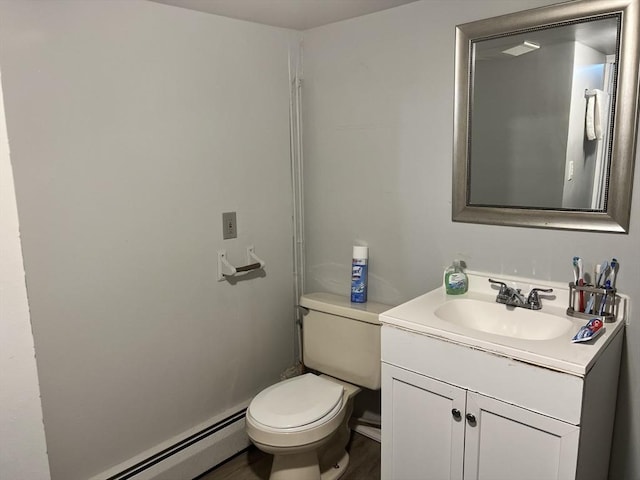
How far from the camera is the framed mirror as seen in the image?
1.48 metres

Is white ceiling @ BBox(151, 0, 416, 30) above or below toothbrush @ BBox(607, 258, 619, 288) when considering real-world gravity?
above

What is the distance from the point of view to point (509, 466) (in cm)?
138

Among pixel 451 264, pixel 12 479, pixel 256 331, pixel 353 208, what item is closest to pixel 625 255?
pixel 451 264

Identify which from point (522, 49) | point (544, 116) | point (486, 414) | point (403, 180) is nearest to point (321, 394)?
point (486, 414)

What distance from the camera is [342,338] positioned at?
2.14 meters

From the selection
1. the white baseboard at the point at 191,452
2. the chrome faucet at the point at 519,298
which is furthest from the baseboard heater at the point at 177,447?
the chrome faucet at the point at 519,298

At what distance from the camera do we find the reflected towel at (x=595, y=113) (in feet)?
4.97

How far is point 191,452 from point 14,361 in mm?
1275

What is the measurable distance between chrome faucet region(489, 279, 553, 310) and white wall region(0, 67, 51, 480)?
1461 millimetres

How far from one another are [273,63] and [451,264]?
1263 millimetres

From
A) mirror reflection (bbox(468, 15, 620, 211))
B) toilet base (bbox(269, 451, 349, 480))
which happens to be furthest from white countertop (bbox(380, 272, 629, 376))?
toilet base (bbox(269, 451, 349, 480))

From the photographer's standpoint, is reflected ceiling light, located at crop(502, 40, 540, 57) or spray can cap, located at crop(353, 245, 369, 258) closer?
reflected ceiling light, located at crop(502, 40, 540, 57)

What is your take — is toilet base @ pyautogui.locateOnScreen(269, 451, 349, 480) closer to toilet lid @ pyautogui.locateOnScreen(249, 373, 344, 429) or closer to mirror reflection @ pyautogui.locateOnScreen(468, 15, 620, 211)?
toilet lid @ pyautogui.locateOnScreen(249, 373, 344, 429)

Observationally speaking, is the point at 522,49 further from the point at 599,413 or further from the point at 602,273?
the point at 599,413
